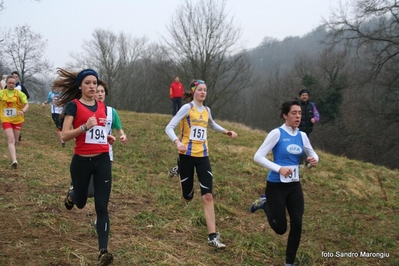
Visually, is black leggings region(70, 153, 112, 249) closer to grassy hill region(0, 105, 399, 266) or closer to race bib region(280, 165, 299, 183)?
grassy hill region(0, 105, 399, 266)

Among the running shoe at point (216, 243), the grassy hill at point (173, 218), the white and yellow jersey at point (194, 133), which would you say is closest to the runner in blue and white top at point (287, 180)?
the grassy hill at point (173, 218)

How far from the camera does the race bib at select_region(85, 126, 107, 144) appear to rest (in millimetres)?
3957

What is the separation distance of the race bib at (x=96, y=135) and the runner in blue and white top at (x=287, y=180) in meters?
1.87

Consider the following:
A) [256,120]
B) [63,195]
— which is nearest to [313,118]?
[63,195]

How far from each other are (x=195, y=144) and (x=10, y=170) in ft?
16.0

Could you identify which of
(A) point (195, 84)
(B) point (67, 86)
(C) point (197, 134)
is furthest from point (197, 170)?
(B) point (67, 86)

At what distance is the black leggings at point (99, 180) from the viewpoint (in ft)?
12.6

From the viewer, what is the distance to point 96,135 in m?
3.99

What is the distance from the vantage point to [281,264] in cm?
469

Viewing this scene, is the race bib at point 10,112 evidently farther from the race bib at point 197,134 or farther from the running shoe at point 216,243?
the running shoe at point 216,243

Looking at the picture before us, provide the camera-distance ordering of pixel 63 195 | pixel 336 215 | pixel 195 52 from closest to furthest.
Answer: pixel 63 195, pixel 336 215, pixel 195 52

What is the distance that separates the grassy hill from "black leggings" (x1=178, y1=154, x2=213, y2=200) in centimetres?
71

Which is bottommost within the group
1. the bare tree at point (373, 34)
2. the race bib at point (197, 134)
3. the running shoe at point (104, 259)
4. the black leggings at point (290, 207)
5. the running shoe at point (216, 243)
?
Result: the running shoe at point (216, 243)

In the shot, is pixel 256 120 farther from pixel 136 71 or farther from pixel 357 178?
pixel 357 178
